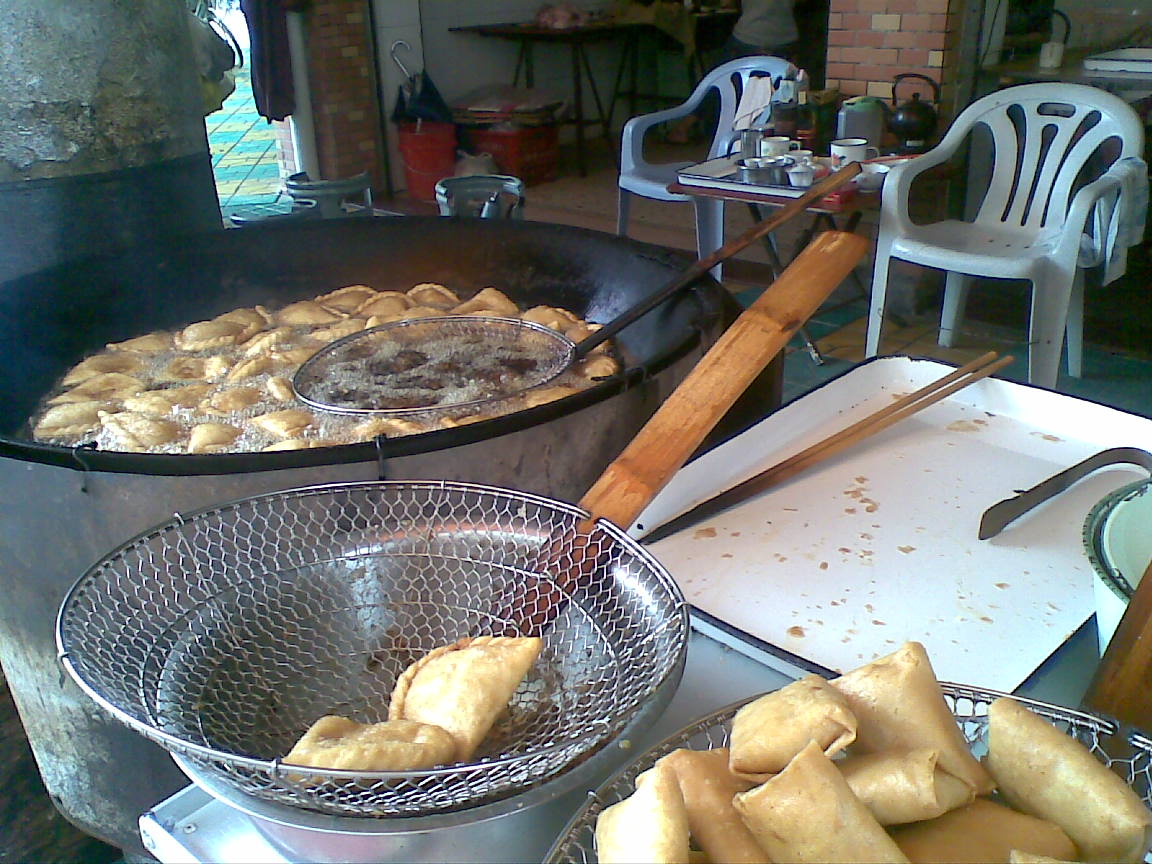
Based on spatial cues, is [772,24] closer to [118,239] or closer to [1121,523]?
[118,239]

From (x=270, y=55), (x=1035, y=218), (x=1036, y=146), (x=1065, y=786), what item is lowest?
(x=1035, y=218)

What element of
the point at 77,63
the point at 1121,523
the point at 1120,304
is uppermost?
the point at 77,63

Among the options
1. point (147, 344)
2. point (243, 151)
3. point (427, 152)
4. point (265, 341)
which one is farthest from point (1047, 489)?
point (243, 151)

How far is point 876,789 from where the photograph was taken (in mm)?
543

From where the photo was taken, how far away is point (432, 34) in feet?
20.6

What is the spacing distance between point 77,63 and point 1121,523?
6.89 ft

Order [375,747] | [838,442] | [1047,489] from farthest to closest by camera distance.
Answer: [838,442], [1047,489], [375,747]

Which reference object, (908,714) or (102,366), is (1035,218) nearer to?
(102,366)

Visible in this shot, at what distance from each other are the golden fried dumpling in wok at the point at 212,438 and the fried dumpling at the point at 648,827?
1.20 meters

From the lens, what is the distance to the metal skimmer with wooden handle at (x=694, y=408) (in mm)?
841

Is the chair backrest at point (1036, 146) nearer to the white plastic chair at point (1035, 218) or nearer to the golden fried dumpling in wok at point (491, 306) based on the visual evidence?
the white plastic chair at point (1035, 218)

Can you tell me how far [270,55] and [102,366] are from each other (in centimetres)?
394

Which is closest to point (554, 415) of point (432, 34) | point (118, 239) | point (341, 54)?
point (118, 239)

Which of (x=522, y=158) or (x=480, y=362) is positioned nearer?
(x=480, y=362)
